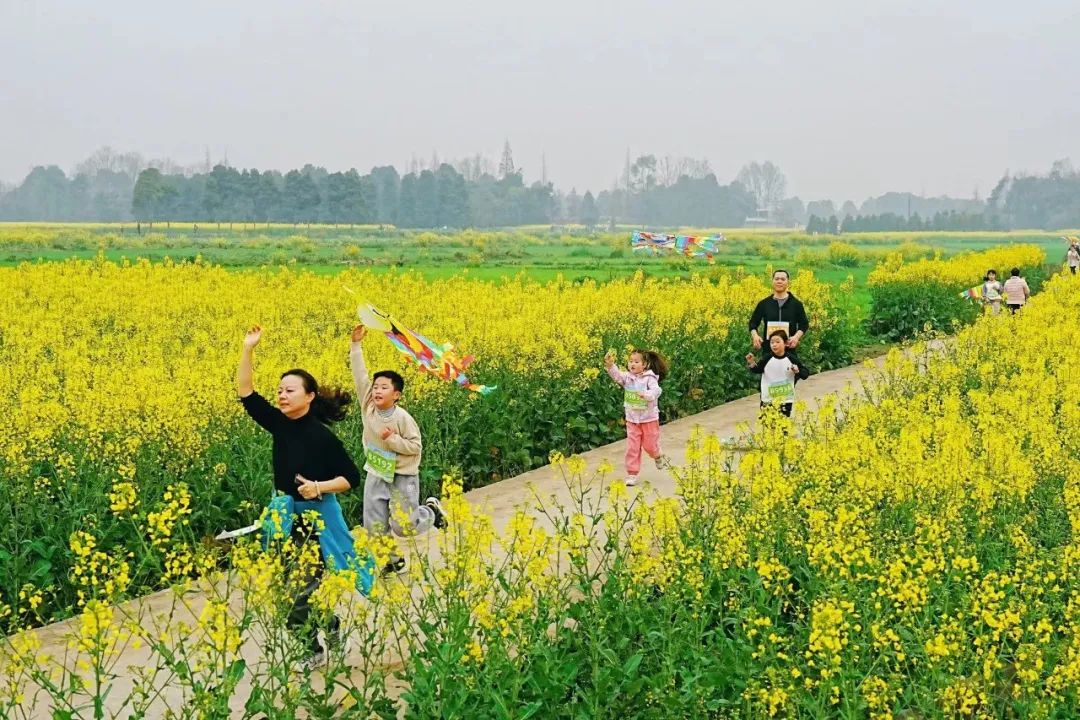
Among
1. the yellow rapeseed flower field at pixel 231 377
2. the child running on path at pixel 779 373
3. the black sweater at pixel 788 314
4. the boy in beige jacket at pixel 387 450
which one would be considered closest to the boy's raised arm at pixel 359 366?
the boy in beige jacket at pixel 387 450

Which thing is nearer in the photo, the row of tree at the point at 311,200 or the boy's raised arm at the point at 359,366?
the boy's raised arm at the point at 359,366

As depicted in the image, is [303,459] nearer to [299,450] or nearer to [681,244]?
[299,450]

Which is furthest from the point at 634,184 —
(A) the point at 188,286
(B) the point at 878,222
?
(A) the point at 188,286

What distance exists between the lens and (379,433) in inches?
263

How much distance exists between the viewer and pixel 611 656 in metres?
5.08

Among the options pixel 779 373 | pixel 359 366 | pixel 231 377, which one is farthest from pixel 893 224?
pixel 359 366

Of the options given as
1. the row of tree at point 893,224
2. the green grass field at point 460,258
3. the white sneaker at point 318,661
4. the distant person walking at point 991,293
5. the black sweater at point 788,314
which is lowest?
the row of tree at point 893,224

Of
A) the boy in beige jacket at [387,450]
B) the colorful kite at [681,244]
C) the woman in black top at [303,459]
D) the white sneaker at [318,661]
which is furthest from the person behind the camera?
the colorful kite at [681,244]

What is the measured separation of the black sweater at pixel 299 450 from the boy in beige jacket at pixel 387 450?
0.62 metres

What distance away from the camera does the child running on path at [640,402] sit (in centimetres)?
958

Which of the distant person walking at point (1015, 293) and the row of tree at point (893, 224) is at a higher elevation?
the distant person walking at point (1015, 293)

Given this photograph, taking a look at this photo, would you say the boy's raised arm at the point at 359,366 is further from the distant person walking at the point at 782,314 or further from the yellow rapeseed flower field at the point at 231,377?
the distant person walking at the point at 782,314

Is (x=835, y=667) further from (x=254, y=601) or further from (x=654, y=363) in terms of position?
(x=654, y=363)

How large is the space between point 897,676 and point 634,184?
198 m
